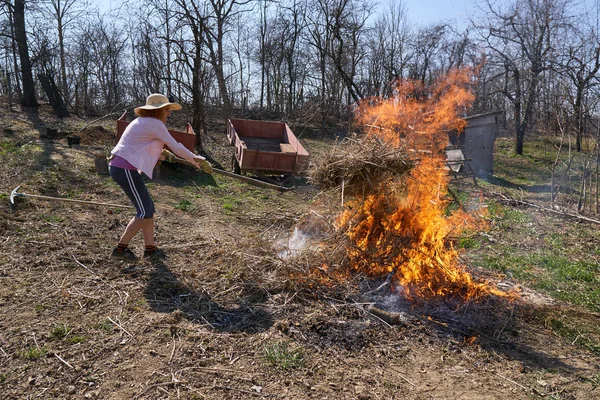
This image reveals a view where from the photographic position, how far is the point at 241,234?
20.5 ft

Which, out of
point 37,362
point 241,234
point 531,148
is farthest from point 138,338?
point 531,148

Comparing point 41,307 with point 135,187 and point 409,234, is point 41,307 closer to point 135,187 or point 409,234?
point 135,187

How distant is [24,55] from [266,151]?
1249cm

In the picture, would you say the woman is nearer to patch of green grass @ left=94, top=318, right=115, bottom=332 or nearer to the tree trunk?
patch of green grass @ left=94, top=318, right=115, bottom=332

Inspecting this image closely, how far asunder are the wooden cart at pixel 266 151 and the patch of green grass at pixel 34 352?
7.47m

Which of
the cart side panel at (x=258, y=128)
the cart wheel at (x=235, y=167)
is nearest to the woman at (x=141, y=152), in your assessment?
the cart wheel at (x=235, y=167)

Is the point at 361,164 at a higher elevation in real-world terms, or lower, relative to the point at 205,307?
higher

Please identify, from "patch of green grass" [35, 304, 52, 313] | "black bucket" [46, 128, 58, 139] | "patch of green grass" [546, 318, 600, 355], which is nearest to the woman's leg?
"patch of green grass" [35, 304, 52, 313]

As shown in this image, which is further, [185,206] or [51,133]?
[51,133]

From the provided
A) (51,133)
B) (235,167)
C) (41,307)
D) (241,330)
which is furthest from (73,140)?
(241,330)

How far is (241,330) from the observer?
11.8 ft

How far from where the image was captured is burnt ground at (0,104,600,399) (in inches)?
115

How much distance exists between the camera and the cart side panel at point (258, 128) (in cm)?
1312

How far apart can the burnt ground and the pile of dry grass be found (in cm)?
52
